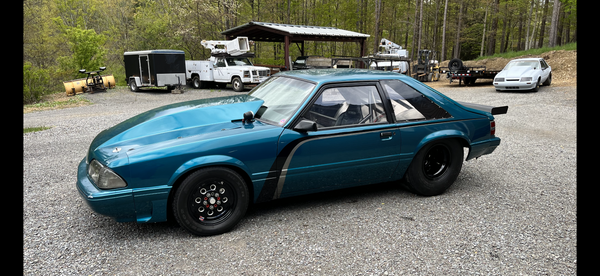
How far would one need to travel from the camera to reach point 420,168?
14.3 ft

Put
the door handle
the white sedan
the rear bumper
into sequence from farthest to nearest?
the white sedan, the rear bumper, the door handle

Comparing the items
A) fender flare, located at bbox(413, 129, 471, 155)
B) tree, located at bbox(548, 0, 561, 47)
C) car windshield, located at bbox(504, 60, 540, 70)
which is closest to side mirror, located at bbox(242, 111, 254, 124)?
fender flare, located at bbox(413, 129, 471, 155)

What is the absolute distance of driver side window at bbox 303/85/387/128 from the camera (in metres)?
3.89

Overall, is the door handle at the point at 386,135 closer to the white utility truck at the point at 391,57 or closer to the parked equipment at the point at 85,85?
the parked equipment at the point at 85,85

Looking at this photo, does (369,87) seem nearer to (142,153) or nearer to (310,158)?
(310,158)

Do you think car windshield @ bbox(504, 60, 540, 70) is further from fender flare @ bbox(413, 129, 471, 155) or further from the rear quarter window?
the rear quarter window

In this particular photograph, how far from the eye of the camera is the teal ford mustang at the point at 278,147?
10.6ft

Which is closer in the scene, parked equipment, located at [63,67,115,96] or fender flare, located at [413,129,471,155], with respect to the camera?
fender flare, located at [413,129,471,155]

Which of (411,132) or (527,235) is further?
(411,132)

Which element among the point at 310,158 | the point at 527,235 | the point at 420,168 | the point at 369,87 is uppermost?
the point at 369,87

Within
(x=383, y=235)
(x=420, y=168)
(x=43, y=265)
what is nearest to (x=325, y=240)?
(x=383, y=235)

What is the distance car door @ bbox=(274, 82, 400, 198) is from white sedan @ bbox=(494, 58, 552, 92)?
15096 millimetres
